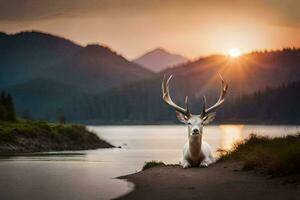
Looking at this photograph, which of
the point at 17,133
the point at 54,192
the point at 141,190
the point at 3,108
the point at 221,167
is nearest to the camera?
the point at 141,190

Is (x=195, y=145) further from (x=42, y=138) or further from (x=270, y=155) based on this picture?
(x=42, y=138)

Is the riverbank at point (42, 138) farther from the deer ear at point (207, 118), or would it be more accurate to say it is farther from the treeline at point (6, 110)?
the deer ear at point (207, 118)

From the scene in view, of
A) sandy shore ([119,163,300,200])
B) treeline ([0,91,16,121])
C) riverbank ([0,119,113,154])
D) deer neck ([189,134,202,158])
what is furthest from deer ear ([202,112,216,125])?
treeline ([0,91,16,121])

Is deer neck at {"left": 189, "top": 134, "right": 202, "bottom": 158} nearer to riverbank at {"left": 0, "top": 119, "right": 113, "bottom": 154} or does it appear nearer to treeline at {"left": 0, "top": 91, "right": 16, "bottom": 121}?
riverbank at {"left": 0, "top": 119, "right": 113, "bottom": 154}

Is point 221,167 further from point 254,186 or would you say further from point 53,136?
point 53,136

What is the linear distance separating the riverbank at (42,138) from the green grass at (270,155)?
34807mm

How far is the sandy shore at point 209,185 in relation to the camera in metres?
16.2

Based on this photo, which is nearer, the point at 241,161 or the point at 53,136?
the point at 241,161

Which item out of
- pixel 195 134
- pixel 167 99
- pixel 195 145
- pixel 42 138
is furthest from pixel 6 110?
pixel 195 134

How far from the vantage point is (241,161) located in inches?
969

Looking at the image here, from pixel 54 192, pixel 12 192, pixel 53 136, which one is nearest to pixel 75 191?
pixel 54 192

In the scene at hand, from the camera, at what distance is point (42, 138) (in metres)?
68.9

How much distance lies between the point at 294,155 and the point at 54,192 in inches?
315

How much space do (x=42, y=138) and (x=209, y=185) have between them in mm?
52159
